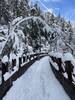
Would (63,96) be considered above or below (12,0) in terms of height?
below

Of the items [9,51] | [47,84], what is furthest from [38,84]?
[9,51]

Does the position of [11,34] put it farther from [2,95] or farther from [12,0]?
[12,0]

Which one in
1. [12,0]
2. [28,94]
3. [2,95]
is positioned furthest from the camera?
[12,0]

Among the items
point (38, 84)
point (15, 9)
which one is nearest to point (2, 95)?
point (38, 84)

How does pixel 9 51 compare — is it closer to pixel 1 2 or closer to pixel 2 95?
pixel 2 95

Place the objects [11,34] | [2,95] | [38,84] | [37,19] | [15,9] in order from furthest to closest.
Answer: [15,9] → [37,19] → [11,34] → [38,84] → [2,95]

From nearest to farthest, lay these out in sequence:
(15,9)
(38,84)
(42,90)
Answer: (42,90) → (38,84) → (15,9)

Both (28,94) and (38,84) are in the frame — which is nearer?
(28,94)

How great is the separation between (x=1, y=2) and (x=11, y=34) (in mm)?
83730

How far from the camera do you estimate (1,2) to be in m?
102

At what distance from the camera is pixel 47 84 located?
12.1 m

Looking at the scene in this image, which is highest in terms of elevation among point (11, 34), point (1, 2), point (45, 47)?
point (1, 2)

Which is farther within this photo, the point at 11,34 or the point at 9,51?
the point at 11,34

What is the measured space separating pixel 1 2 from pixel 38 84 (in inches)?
3656
